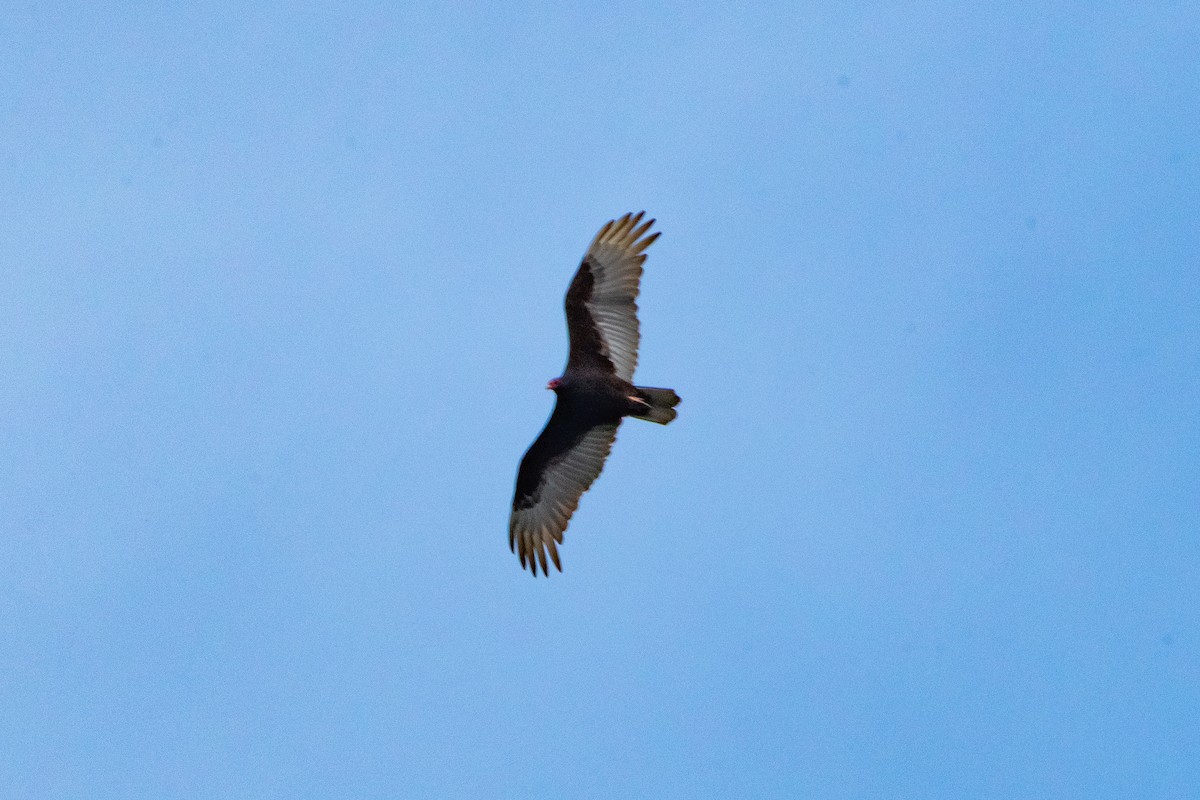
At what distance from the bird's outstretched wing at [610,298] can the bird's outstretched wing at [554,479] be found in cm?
93

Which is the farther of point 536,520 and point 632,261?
point 536,520

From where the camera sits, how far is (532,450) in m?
20.4

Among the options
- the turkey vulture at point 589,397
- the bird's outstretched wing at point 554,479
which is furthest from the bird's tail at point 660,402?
the bird's outstretched wing at point 554,479

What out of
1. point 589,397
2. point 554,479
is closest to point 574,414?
point 589,397

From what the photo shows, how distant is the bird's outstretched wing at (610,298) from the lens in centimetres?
1941

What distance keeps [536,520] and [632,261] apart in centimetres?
393

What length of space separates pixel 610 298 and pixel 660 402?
1507mm

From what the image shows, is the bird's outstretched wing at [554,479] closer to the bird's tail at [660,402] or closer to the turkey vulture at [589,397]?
the turkey vulture at [589,397]

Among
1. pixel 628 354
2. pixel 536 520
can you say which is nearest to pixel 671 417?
pixel 628 354

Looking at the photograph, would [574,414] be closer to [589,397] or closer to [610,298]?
[589,397]

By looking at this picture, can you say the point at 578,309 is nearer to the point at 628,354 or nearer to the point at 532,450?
the point at 628,354

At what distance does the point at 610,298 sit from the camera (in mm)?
19516

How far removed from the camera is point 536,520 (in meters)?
20.7

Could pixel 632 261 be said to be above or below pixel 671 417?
above
